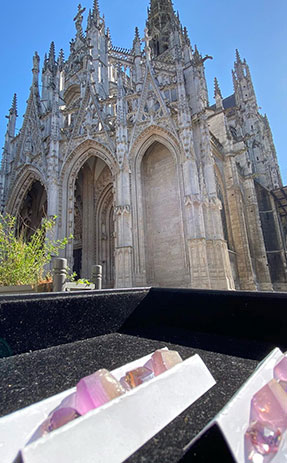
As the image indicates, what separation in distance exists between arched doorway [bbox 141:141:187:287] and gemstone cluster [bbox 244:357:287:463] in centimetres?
924

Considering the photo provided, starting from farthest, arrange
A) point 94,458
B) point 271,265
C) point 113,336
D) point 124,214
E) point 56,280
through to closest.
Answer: point 271,265 → point 124,214 → point 56,280 → point 113,336 → point 94,458

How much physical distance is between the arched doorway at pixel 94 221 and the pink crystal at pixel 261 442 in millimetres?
12827

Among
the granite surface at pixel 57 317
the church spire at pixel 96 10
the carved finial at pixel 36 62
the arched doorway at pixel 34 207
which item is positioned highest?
the church spire at pixel 96 10

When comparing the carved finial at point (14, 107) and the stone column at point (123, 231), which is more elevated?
the carved finial at point (14, 107)

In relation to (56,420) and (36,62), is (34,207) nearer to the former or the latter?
(36,62)

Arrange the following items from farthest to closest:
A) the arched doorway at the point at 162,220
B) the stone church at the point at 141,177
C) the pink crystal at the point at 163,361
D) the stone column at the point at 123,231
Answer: the arched doorway at the point at 162,220 < the stone church at the point at 141,177 < the stone column at the point at 123,231 < the pink crystal at the point at 163,361

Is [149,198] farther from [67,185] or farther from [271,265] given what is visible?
[271,265]

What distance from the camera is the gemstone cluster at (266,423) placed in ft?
1.65

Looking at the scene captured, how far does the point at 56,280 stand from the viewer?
381 centimetres

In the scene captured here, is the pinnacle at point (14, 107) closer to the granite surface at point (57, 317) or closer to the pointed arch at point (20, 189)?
the pointed arch at point (20, 189)

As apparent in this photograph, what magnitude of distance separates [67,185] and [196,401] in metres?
12.6

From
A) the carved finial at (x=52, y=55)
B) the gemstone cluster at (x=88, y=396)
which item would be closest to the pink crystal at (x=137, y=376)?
the gemstone cluster at (x=88, y=396)

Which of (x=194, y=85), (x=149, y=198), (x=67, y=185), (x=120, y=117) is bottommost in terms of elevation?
(x=149, y=198)

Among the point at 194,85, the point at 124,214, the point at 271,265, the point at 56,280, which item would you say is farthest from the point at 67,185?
the point at 271,265
